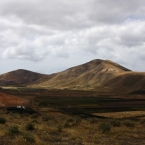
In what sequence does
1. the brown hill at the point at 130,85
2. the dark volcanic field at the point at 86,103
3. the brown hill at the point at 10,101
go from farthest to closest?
the brown hill at the point at 130,85, the brown hill at the point at 10,101, the dark volcanic field at the point at 86,103

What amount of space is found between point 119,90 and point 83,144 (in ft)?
546

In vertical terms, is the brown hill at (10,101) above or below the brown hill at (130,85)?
below

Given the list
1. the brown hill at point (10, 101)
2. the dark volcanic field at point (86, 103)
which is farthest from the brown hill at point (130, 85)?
the brown hill at point (10, 101)

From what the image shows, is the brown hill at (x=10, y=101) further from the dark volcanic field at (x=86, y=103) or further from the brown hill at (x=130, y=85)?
the brown hill at (x=130, y=85)

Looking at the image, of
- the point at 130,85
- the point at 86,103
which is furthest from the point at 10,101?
the point at 130,85

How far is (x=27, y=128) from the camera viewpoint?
25.9 meters

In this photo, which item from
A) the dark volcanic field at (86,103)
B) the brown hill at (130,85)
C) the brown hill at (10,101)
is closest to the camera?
the dark volcanic field at (86,103)

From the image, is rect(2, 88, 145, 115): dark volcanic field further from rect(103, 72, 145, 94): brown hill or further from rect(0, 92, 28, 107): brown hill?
rect(103, 72, 145, 94): brown hill

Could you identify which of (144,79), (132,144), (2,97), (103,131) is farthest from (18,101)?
(144,79)

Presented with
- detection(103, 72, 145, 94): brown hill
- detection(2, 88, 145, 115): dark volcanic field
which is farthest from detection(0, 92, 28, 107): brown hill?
detection(103, 72, 145, 94): brown hill

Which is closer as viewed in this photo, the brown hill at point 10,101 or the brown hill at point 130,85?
the brown hill at point 10,101

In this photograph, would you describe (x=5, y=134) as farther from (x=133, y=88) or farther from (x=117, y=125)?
(x=133, y=88)

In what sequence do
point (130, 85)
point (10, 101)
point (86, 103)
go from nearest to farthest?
point (10, 101) < point (86, 103) < point (130, 85)

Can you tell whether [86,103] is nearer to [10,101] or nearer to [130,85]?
[10,101]
